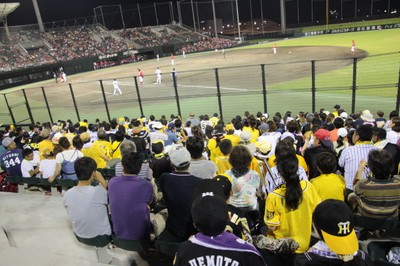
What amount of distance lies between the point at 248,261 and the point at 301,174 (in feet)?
7.04

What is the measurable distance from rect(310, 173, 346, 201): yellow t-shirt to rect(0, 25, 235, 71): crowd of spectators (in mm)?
44789

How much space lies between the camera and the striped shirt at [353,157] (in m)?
4.82

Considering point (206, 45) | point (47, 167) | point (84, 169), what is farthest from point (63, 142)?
point (206, 45)

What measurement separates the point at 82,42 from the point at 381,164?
2340 inches

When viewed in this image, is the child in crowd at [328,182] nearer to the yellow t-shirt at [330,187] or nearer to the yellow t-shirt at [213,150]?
the yellow t-shirt at [330,187]

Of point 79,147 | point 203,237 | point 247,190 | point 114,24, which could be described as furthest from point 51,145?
point 114,24

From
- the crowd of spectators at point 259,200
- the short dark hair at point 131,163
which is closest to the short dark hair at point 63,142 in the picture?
the crowd of spectators at point 259,200

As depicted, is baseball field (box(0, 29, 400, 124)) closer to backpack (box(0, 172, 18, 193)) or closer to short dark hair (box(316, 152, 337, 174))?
backpack (box(0, 172, 18, 193))

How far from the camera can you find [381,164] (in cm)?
352

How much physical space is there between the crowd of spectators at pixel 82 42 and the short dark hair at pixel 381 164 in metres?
45.3

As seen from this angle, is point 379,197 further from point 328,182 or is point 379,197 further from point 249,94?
point 249,94

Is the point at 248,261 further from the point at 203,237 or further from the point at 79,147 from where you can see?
the point at 79,147

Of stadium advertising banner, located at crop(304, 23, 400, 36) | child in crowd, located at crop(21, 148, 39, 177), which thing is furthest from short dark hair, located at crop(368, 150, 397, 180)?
stadium advertising banner, located at crop(304, 23, 400, 36)

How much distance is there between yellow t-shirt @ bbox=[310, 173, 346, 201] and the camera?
3945 mm
